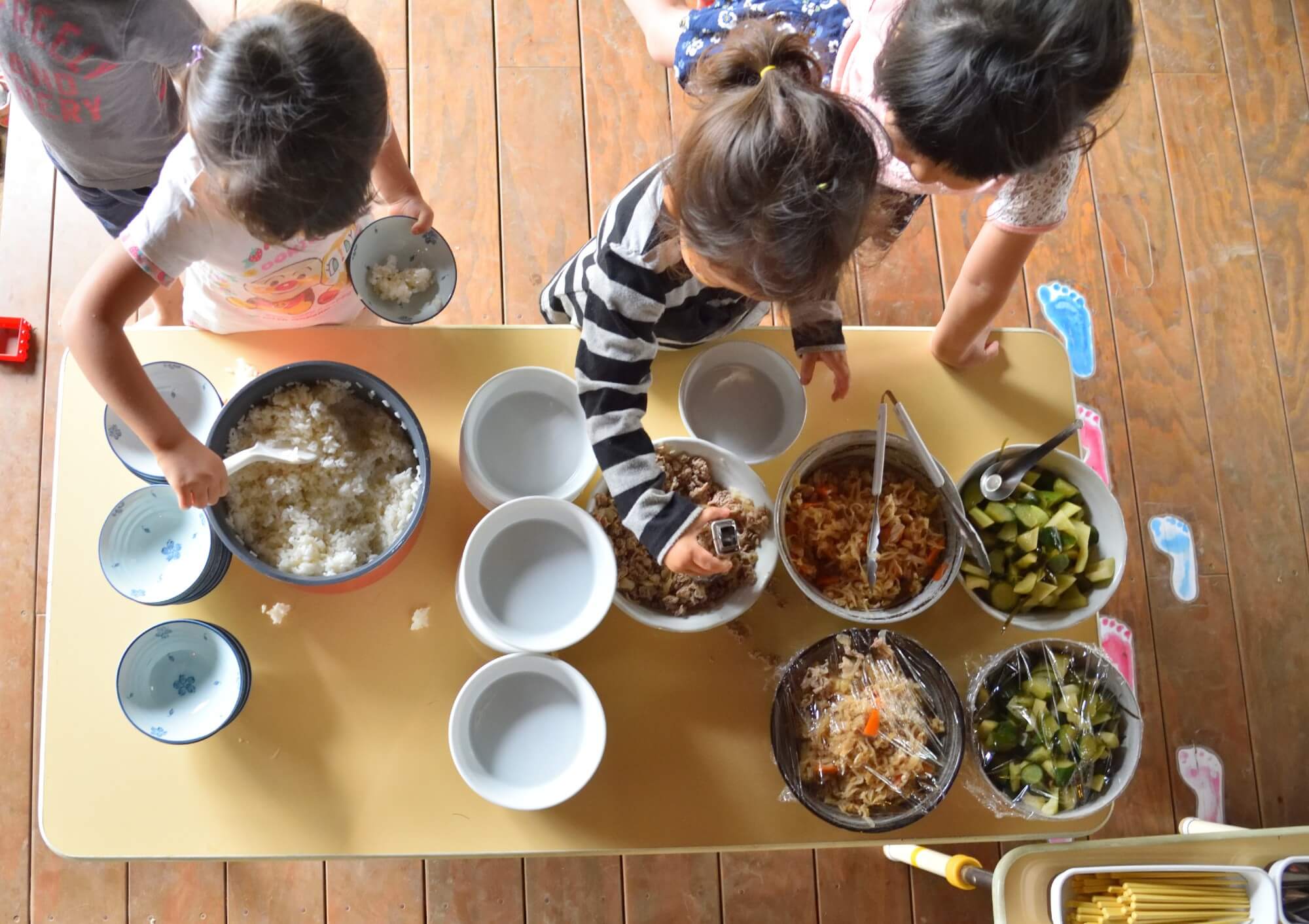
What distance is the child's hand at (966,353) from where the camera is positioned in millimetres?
1148

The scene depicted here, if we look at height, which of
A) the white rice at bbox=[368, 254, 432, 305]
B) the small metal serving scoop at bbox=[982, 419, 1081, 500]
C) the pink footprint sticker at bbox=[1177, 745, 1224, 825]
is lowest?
the pink footprint sticker at bbox=[1177, 745, 1224, 825]

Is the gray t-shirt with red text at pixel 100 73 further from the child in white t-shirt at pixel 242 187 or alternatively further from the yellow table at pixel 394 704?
the yellow table at pixel 394 704

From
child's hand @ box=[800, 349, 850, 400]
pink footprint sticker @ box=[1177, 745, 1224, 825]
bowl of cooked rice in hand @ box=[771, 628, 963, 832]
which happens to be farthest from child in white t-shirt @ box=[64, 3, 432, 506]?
pink footprint sticker @ box=[1177, 745, 1224, 825]

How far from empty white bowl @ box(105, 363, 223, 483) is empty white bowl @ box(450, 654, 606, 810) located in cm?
47

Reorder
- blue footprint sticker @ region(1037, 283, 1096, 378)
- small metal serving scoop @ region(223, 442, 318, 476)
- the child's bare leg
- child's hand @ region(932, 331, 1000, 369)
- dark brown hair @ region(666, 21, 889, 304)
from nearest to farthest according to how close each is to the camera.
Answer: dark brown hair @ region(666, 21, 889, 304) → small metal serving scoop @ region(223, 442, 318, 476) → child's hand @ region(932, 331, 1000, 369) → the child's bare leg → blue footprint sticker @ region(1037, 283, 1096, 378)

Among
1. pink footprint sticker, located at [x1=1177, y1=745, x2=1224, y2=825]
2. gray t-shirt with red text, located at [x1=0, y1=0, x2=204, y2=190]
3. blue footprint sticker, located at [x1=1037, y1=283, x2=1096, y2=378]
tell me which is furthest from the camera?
blue footprint sticker, located at [x1=1037, y1=283, x2=1096, y2=378]

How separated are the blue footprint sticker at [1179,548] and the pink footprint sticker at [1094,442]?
145 millimetres

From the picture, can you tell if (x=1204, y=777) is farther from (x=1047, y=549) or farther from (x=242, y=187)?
(x=242, y=187)

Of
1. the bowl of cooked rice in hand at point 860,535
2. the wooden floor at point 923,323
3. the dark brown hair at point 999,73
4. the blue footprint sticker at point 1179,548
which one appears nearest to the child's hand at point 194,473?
the bowl of cooked rice in hand at point 860,535

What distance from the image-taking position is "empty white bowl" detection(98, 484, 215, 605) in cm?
97

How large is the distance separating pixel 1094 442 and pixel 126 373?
1855mm

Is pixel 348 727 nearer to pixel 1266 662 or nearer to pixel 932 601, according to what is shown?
pixel 932 601

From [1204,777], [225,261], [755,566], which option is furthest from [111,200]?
[1204,777]

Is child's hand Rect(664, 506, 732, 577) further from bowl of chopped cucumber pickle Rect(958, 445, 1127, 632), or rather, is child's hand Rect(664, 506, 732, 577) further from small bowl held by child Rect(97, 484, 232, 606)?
small bowl held by child Rect(97, 484, 232, 606)
